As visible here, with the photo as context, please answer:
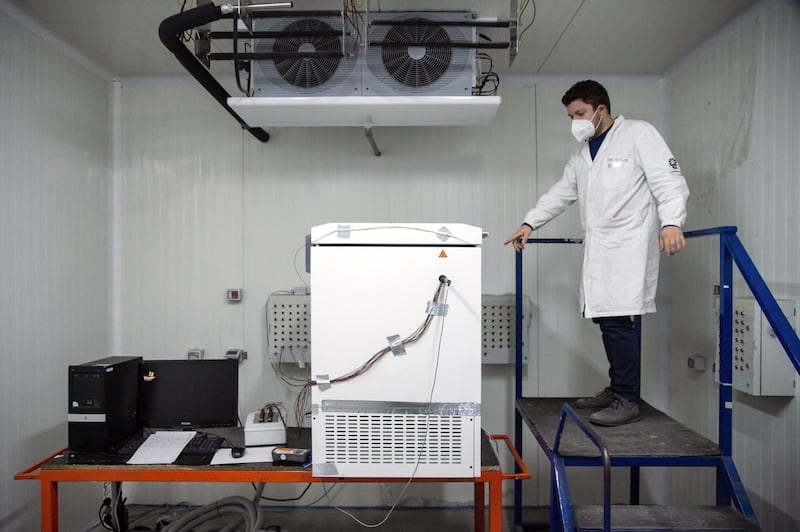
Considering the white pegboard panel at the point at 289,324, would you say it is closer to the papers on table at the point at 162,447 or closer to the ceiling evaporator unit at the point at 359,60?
the papers on table at the point at 162,447

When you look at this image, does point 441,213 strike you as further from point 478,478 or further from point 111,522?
point 111,522

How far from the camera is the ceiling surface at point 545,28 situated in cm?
192

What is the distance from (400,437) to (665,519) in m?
0.98

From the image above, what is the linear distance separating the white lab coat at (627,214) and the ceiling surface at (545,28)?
0.70 meters

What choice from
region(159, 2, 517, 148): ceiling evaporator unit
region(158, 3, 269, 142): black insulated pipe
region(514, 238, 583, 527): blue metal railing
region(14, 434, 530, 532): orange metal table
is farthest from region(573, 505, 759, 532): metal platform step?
region(158, 3, 269, 142): black insulated pipe

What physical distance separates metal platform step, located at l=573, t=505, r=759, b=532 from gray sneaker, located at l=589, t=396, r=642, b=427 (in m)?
0.31

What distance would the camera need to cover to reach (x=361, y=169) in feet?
8.40

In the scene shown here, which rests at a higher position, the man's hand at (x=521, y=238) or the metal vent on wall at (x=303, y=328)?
the man's hand at (x=521, y=238)

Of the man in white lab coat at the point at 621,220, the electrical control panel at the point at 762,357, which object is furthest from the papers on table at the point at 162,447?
the electrical control panel at the point at 762,357

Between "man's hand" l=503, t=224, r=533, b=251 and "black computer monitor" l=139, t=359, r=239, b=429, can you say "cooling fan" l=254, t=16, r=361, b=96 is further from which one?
"black computer monitor" l=139, t=359, r=239, b=429

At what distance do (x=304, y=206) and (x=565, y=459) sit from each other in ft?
6.43

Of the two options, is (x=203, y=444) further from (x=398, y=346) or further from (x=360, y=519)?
(x=360, y=519)

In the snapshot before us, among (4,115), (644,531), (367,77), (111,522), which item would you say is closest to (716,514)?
(644,531)

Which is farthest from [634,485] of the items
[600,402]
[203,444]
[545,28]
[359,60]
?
[359,60]
